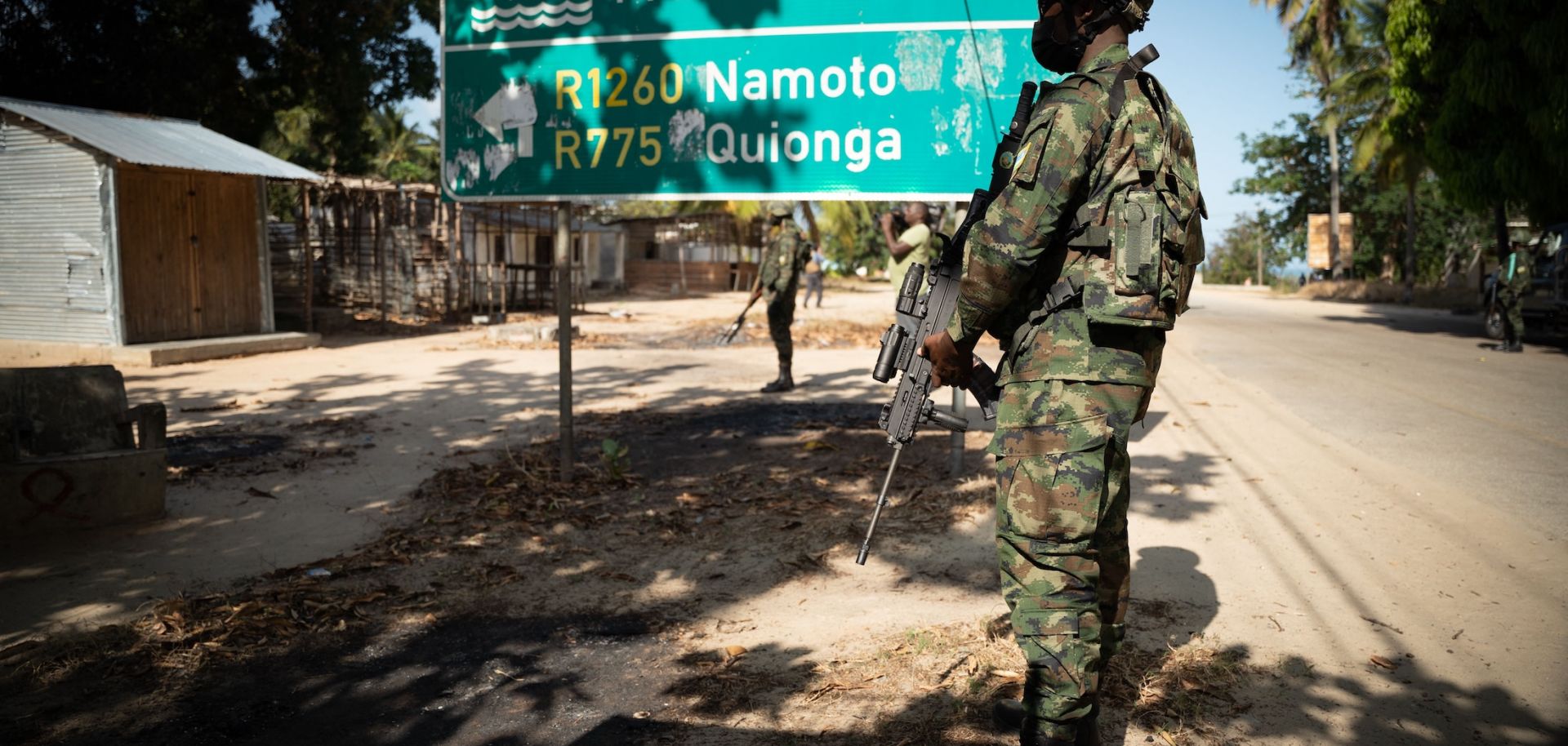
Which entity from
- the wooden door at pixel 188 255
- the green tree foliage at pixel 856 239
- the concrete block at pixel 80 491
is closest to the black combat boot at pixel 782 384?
the concrete block at pixel 80 491

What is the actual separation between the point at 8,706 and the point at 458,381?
7.60 m

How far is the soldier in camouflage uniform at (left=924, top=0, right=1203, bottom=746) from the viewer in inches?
93.2

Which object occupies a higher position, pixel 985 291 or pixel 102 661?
pixel 985 291

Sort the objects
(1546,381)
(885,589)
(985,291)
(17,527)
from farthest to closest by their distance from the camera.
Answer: (1546,381) → (17,527) → (885,589) → (985,291)

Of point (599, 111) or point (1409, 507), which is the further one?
point (599, 111)

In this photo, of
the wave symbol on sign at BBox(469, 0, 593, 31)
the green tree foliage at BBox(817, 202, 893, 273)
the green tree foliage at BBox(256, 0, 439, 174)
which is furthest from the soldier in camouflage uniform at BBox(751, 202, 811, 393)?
the green tree foliage at BBox(817, 202, 893, 273)

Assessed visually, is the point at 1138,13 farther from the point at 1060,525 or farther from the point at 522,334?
the point at 522,334

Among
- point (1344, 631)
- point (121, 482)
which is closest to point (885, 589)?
point (1344, 631)

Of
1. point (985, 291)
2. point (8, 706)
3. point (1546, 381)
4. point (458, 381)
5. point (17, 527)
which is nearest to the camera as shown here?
point (985, 291)

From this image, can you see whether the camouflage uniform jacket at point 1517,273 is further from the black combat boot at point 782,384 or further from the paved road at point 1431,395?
the black combat boot at point 782,384

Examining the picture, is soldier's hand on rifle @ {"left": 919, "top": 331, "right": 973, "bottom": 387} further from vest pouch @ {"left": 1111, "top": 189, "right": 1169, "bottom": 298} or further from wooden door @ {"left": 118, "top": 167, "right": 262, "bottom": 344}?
Result: wooden door @ {"left": 118, "top": 167, "right": 262, "bottom": 344}

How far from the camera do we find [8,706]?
2885mm

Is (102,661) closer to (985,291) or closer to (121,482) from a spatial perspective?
(121,482)

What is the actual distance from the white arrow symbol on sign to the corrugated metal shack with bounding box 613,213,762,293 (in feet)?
97.6
